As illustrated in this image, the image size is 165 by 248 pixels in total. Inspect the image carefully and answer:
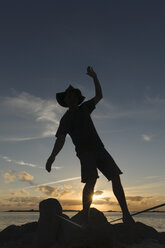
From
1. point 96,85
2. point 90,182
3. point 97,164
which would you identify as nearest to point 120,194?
point 90,182

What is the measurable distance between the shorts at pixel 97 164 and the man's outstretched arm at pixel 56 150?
470 millimetres

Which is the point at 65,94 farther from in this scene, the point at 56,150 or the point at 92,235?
the point at 92,235

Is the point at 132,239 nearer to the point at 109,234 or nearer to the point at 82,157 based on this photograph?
the point at 109,234

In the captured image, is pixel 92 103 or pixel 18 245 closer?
pixel 92 103

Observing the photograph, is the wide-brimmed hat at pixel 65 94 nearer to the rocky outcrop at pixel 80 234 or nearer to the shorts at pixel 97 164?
the shorts at pixel 97 164

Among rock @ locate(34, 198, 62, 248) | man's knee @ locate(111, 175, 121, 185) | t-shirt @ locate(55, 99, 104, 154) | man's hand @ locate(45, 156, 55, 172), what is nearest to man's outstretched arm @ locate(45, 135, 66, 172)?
man's hand @ locate(45, 156, 55, 172)

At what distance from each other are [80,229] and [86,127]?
7.76 feet

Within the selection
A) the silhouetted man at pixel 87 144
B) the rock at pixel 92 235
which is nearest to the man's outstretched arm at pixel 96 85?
the silhouetted man at pixel 87 144

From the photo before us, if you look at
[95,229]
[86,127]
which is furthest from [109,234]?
[86,127]

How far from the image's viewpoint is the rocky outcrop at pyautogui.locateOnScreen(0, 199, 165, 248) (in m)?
6.01

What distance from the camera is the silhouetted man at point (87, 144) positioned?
557 centimetres

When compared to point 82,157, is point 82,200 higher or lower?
lower

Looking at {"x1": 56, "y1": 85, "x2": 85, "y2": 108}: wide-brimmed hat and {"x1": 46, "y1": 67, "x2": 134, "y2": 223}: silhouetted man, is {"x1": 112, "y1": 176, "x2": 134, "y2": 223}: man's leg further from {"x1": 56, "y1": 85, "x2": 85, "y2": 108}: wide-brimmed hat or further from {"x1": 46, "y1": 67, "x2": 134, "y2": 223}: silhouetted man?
Answer: {"x1": 56, "y1": 85, "x2": 85, "y2": 108}: wide-brimmed hat

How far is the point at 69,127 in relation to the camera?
233 inches
